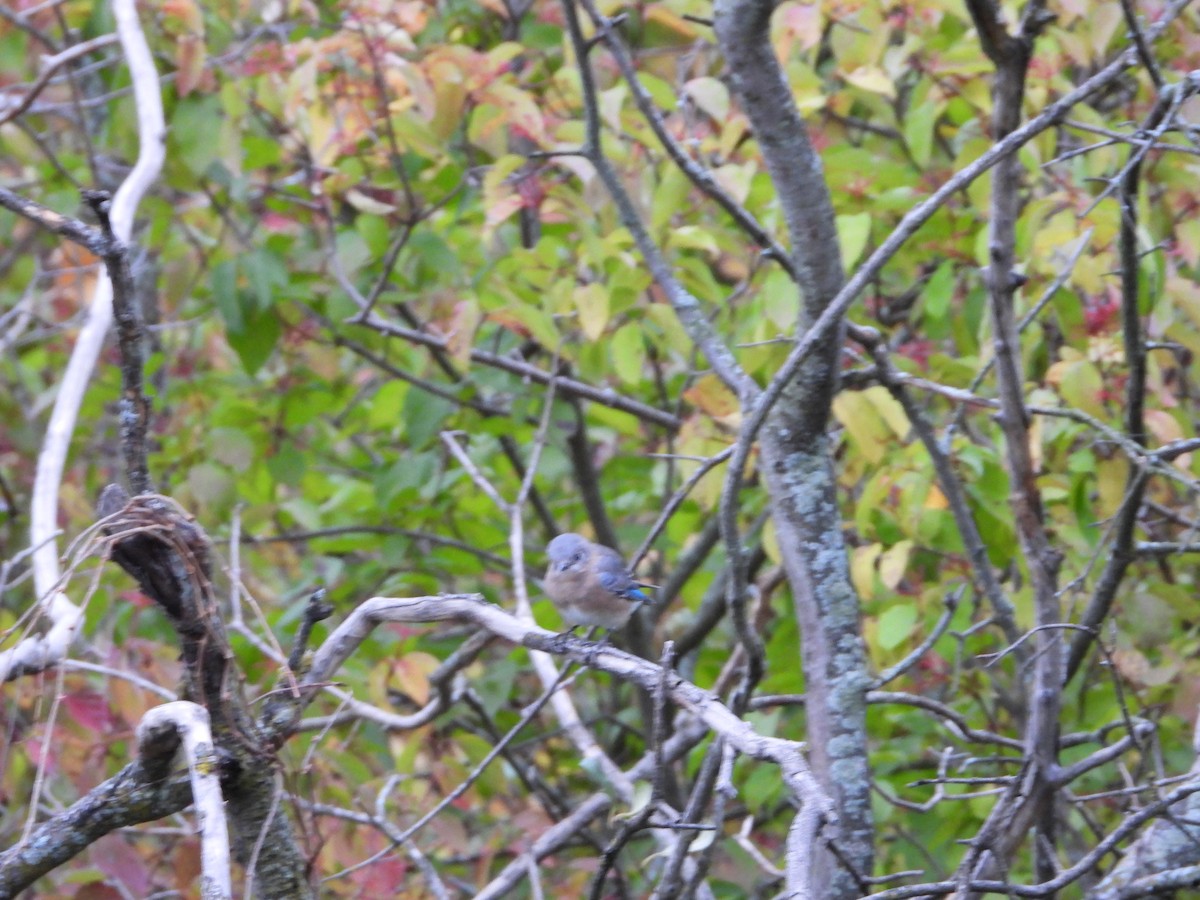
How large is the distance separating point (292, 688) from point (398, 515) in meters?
2.45

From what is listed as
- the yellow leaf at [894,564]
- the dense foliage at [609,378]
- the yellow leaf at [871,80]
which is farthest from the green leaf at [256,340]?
the yellow leaf at [894,564]

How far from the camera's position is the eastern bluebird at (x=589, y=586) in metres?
3.42

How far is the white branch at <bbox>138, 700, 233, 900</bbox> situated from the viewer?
1403mm

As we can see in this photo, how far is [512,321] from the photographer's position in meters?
3.38

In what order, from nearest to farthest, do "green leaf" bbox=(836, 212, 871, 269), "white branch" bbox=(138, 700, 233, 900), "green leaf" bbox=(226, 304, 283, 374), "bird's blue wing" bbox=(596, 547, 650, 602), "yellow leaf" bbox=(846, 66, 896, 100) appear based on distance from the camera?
"white branch" bbox=(138, 700, 233, 900) < "green leaf" bbox=(836, 212, 871, 269) < "yellow leaf" bbox=(846, 66, 896, 100) < "bird's blue wing" bbox=(596, 547, 650, 602) < "green leaf" bbox=(226, 304, 283, 374)

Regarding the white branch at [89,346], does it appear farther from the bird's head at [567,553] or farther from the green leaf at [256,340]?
the bird's head at [567,553]

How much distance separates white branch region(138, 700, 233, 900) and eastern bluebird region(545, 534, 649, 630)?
5.64 ft

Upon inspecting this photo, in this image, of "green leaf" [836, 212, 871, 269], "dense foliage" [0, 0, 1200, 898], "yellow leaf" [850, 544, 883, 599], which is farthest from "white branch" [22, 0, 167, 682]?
"yellow leaf" [850, 544, 883, 599]

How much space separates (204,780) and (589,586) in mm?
1956

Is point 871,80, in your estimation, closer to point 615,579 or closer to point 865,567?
point 865,567

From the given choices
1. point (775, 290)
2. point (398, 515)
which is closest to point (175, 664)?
point (398, 515)

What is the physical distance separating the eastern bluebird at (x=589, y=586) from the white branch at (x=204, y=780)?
172cm

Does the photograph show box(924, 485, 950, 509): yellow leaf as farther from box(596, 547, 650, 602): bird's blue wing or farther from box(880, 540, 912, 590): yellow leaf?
box(596, 547, 650, 602): bird's blue wing

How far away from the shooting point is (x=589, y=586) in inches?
136
